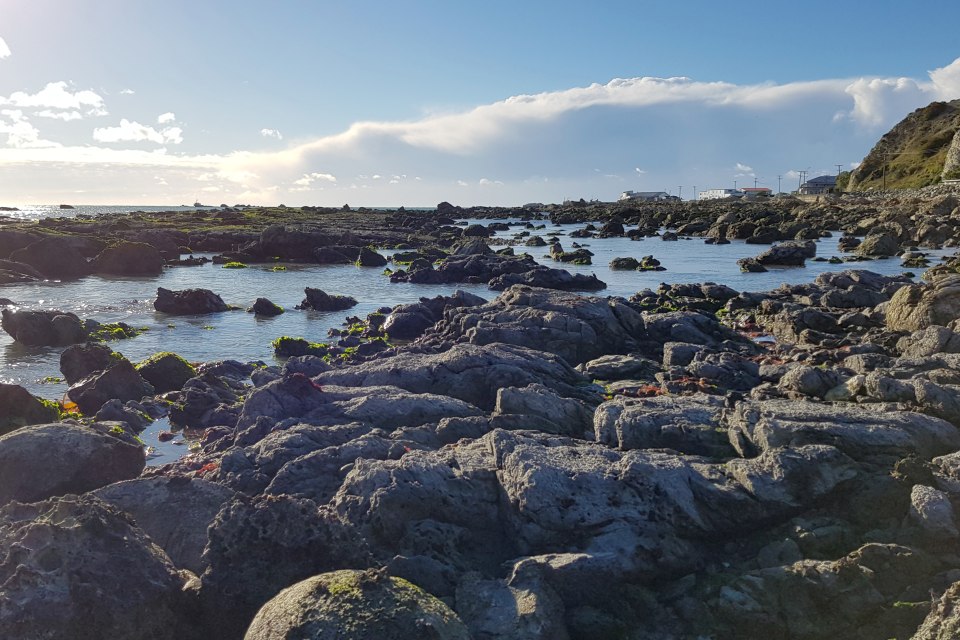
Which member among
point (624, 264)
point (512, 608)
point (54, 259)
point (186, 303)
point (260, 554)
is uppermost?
point (54, 259)

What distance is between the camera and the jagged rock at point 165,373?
19.9 metres

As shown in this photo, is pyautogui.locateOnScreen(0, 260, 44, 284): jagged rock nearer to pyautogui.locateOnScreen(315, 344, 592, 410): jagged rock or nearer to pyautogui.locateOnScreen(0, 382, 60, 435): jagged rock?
pyautogui.locateOnScreen(0, 382, 60, 435): jagged rock

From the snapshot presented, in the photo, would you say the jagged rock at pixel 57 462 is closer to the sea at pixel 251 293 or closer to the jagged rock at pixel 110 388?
the sea at pixel 251 293

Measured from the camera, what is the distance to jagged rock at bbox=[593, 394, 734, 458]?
37.3 ft

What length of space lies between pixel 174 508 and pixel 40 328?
2111 centimetres

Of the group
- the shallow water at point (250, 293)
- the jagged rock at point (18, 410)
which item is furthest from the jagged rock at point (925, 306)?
the jagged rock at point (18, 410)

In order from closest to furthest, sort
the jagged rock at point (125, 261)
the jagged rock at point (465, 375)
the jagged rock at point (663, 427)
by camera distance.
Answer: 1. the jagged rock at point (663, 427)
2. the jagged rock at point (465, 375)
3. the jagged rock at point (125, 261)

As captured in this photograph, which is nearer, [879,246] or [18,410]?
[18,410]

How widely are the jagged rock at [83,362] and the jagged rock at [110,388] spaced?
1.65m

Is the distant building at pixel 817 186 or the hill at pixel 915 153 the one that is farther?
the distant building at pixel 817 186

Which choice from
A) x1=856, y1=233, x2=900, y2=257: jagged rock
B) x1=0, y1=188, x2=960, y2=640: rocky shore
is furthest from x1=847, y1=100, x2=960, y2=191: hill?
x1=0, y1=188, x2=960, y2=640: rocky shore

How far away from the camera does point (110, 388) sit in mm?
18078

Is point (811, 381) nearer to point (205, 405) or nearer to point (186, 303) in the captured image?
point (205, 405)

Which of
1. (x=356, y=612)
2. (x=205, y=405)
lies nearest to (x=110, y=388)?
(x=205, y=405)
